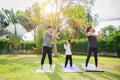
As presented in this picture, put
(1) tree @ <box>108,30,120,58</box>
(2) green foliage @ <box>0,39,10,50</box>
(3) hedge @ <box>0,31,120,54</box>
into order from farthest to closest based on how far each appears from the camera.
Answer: (2) green foliage @ <box>0,39,10,50</box>
(3) hedge @ <box>0,31,120,54</box>
(1) tree @ <box>108,30,120,58</box>

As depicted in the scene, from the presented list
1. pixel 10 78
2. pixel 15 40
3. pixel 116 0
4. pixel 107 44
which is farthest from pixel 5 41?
pixel 10 78

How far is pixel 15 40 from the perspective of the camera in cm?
2136

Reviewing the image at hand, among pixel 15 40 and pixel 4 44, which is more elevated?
pixel 15 40

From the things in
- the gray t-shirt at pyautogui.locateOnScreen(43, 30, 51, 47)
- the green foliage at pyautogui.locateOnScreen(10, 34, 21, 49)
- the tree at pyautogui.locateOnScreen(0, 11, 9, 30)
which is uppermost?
the tree at pyautogui.locateOnScreen(0, 11, 9, 30)

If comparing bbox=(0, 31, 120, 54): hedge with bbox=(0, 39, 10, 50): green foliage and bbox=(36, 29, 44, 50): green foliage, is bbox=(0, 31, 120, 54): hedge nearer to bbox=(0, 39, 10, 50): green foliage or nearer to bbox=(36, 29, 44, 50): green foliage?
bbox=(0, 39, 10, 50): green foliage

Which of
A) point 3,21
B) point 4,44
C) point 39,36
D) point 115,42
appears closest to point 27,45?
point 4,44

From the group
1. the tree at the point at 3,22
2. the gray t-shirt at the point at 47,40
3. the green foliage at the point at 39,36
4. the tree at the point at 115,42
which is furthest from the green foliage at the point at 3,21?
the gray t-shirt at the point at 47,40

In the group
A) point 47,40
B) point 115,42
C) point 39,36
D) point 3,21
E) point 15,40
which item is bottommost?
point 47,40

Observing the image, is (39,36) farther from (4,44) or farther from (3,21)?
(3,21)

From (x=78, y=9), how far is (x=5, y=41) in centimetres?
1006

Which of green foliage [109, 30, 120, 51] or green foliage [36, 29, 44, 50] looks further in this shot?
green foliage [36, 29, 44, 50]

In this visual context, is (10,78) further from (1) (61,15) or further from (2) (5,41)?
(2) (5,41)

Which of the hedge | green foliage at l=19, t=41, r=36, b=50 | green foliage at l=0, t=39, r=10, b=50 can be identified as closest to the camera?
the hedge

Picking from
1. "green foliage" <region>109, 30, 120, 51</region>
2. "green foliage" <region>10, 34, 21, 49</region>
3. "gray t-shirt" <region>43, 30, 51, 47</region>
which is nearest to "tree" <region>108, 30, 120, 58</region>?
"green foliage" <region>109, 30, 120, 51</region>
